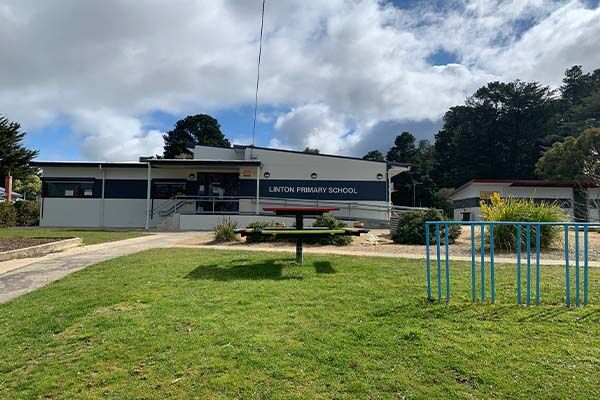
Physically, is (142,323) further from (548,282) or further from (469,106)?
(469,106)

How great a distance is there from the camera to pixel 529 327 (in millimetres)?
4102

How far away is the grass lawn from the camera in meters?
3.04

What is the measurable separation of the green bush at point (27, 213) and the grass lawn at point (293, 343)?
2376cm

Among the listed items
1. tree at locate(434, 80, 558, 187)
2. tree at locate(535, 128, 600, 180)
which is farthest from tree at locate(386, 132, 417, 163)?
tree at locate(535, 128, 600, 180)

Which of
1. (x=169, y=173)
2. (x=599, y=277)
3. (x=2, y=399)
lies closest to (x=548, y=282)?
(x=599, y=277)

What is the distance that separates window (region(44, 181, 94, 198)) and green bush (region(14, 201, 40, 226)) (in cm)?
230

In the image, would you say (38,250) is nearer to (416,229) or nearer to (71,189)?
(416,229)

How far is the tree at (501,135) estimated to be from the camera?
54.6m

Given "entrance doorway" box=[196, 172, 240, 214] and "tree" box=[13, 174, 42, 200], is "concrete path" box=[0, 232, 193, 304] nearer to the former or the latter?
"entrance doorway" box=[196, 172, 240, 214]

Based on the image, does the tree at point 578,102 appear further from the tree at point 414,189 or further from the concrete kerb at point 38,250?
the concrete kerb at point 38,250

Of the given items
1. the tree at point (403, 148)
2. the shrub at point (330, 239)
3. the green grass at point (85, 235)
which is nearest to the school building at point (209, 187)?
the green grass at point (85, 235)

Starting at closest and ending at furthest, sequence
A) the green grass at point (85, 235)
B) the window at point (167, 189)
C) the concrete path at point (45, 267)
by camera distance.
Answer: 1. the concrete path at point (45, 267)
2. the green grass at point (85, 235)
3. the window at point (167, 189)

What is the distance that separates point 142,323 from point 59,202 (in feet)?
81.3

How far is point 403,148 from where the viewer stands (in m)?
65.6
